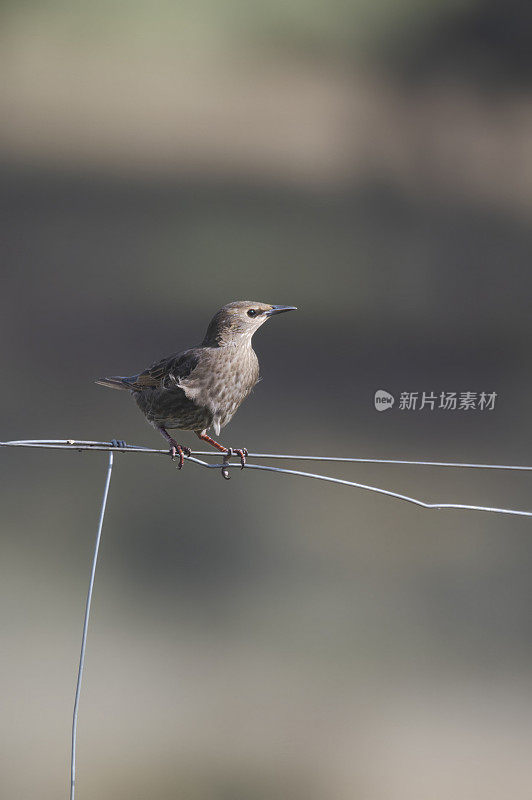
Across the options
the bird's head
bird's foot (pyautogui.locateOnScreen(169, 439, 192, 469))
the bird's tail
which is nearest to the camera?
bird's foot (pyautogui.locateOnScreen(169, 439, 192, 469))

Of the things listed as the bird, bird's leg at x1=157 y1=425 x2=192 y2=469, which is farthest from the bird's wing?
bird's leg at x1=157 y1=425 x2=192 y2=469

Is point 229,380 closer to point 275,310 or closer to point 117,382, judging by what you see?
point 275,310

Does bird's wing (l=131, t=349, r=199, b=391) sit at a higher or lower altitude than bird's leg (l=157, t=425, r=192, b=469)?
higher

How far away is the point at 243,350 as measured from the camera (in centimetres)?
163

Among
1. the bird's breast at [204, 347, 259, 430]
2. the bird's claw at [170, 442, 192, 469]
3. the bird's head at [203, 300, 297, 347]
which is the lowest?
the bird's claw at [170, 442, 192, 469]

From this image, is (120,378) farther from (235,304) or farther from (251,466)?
(251,466)

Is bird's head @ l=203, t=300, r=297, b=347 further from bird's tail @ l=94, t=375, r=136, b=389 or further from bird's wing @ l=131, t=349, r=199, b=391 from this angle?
bird's tail @ l=94, t=375, r=136, b=389

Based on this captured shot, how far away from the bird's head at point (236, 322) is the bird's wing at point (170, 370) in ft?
0.19

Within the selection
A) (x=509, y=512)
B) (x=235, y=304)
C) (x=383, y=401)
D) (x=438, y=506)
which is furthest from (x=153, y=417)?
(x=383, y=401)

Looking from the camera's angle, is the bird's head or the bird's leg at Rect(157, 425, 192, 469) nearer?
the bird's leg at Rect(157, 425, 192, 469)

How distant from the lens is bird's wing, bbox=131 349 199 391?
5.26 feet

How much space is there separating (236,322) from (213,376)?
12cm

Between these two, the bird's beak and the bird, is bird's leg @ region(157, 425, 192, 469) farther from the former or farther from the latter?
the bird's beak

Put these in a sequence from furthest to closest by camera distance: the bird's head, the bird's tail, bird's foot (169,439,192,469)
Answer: the bird's tail
the bird's head
bird's foot (169,439,192,469)
